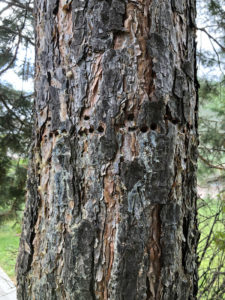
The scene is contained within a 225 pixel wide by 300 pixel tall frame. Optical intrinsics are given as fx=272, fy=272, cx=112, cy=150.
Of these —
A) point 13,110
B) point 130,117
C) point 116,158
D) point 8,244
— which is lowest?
point 8,244

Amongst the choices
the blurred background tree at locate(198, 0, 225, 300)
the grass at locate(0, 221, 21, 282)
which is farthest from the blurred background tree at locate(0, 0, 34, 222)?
the blurred background tree at locate(198, 0, 225, 300)

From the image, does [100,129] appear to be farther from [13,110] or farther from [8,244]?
[8,244]

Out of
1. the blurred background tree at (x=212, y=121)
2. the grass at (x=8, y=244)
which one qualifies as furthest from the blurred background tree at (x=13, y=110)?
the blurred background tree at (x=212, y=121)

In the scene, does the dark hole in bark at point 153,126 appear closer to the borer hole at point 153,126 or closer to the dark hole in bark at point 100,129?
the borer hole at point 153,126

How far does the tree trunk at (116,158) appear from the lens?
0.67m

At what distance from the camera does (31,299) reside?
765 mm

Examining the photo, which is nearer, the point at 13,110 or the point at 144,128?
the point at 144,128

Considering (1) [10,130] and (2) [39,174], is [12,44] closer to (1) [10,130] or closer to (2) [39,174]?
(1) [10,130]

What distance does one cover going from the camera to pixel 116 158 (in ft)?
2.23

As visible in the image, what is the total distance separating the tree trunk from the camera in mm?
669

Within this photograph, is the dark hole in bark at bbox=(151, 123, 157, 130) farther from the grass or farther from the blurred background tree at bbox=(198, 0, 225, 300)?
the grass

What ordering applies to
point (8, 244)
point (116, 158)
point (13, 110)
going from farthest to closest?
point (8, 244), point (13, 110), point (116, 158)

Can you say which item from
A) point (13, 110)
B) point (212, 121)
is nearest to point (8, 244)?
point (13, 110)

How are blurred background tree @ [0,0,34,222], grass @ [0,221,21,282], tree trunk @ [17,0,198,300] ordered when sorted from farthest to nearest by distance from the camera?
grass @ [0,221,21,282] → blurred background tree @ [0,0,34,222] → tree trunk @ [17,0,198,300]
